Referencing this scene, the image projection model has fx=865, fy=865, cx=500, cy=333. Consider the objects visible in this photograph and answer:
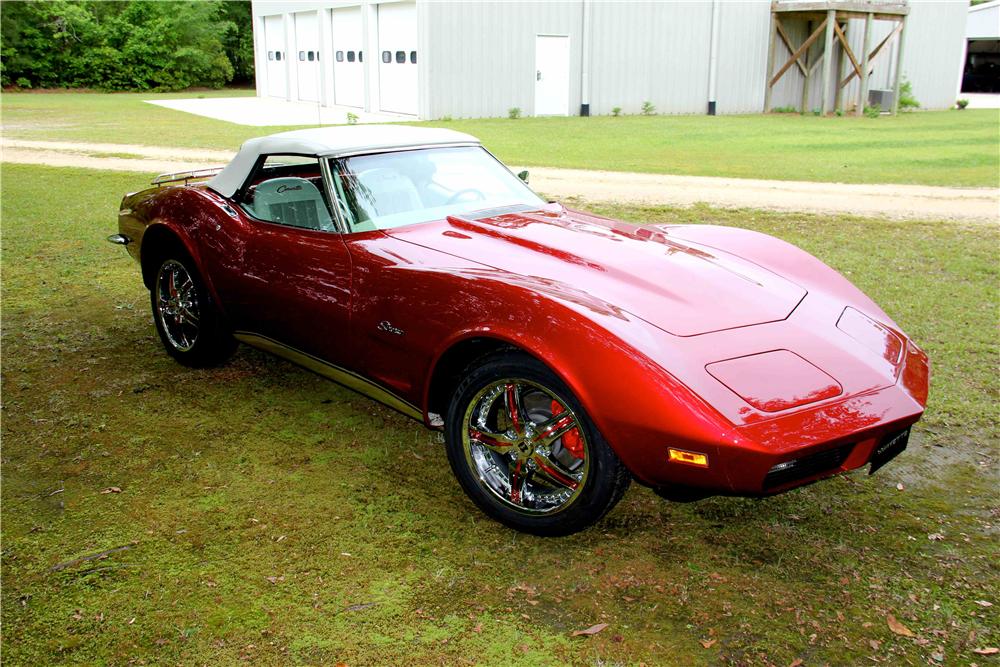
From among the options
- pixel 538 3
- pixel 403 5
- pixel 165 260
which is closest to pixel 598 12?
pixel 538 3

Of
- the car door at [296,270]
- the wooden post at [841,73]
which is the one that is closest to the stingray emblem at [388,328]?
the car door at [296,270]

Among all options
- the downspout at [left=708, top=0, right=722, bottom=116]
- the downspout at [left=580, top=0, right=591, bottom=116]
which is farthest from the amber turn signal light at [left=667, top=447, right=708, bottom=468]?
the downspout at [left=708, top=0, right=722, bottom=116]

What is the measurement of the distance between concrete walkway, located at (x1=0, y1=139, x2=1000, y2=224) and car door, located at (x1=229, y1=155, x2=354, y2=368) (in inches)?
257

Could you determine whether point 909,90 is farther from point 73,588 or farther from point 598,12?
point 73,588

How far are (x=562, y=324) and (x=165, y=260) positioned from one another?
3008 millimetres

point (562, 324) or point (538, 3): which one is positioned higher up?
point (538, 3)

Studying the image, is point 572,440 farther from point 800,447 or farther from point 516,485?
point 800,447

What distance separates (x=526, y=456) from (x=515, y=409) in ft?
0.57

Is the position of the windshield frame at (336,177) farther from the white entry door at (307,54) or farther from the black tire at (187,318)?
the white entry door at (307,54)

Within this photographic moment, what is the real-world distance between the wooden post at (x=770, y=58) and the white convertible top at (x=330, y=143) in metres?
26.2

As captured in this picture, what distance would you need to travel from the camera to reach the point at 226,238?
14.6 ft

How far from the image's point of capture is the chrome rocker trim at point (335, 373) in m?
3.62

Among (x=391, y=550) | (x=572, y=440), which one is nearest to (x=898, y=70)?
(x=572, y=440)

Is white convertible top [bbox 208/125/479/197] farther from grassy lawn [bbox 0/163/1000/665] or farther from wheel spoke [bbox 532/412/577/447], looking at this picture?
wheel spoke [bbox 532/412/577/447]
